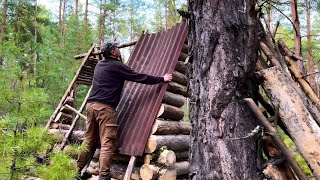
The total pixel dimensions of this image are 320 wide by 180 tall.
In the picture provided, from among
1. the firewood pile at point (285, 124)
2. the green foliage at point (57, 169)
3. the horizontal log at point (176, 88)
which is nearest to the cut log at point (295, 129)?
the firewood pile at point (285, 124)

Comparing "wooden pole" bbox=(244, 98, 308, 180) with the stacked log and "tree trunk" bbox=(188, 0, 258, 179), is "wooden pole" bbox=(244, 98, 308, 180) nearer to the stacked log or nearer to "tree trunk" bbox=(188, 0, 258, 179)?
"tree trunk" bbox=(188, 0, 258, 179)

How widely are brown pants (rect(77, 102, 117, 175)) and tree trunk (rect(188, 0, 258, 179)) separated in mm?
2090

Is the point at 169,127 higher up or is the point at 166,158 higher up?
the point at 169,127

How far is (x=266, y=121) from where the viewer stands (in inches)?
102

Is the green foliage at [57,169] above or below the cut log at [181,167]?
above

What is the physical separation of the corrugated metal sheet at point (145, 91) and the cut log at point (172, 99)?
22 centimetres

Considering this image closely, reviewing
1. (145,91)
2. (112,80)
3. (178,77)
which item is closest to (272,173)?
(112,80)

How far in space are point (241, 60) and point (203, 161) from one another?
3.17 ft

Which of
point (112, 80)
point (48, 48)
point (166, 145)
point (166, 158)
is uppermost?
point (48, 48)

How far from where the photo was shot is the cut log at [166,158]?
4.63 meters

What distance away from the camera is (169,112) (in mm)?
5141

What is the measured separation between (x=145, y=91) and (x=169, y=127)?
794 mm

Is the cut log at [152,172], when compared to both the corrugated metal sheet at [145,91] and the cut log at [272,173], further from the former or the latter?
the cut log at [272,173]

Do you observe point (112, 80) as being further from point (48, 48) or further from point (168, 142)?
point (48, 48)
